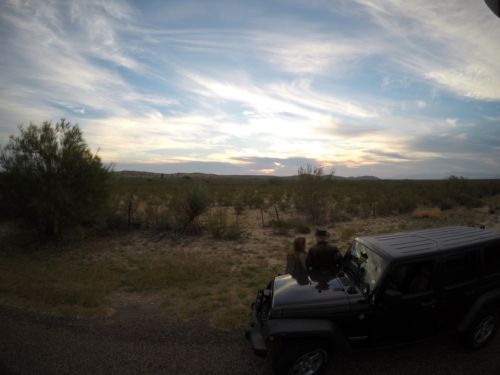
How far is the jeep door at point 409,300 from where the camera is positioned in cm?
335

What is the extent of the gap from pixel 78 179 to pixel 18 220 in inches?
104

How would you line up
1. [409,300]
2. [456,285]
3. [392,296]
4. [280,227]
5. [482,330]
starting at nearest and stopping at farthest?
[392,296] → [409,300] → [456,285] → [482,330] → [280,227]

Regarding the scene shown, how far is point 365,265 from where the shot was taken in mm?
3852

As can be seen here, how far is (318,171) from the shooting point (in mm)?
15875

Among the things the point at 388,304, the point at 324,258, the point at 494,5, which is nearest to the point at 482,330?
the point at 388,304

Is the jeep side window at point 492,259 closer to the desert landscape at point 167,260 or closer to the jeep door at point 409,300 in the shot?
the jeep door at point 409,300

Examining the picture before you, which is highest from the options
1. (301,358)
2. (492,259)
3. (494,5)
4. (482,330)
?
(494,5)

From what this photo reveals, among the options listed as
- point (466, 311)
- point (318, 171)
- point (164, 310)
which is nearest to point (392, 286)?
point (466, 311)

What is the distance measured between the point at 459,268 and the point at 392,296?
1.27 meters

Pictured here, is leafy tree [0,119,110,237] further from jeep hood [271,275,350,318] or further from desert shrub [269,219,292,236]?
jeep hood [271,275,350,318]

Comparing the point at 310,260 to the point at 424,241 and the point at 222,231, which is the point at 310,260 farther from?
the point at 222,231

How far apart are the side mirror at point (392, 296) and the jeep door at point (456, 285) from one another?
0.75m

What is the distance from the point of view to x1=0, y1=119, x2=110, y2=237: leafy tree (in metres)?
10.4

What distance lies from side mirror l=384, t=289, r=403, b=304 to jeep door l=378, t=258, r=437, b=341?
0.06 meters
